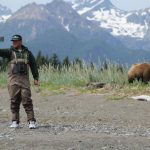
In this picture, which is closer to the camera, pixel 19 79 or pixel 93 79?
pixel 19 79

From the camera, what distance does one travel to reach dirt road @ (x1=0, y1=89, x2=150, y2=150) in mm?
10531

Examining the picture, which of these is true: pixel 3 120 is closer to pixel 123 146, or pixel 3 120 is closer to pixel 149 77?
pixel 123 146

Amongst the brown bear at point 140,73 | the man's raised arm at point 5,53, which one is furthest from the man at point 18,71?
the brown bear at point 140,73

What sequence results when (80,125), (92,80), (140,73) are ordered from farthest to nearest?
(92,80)
(140,73)
(80,125)

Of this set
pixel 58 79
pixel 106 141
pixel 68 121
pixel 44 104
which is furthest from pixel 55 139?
pixel 58 79

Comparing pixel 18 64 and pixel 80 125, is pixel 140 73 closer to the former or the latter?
pixel 80 125

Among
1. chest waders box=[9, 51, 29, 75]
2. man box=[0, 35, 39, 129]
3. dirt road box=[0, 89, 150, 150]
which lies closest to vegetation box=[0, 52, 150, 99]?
dirt road box=[0, 89, 150, 150]

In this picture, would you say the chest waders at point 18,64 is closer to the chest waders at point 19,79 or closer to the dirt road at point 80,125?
the chest waders at point 19,79

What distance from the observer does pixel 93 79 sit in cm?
2419

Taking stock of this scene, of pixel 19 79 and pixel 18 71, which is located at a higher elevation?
pixel 18 71

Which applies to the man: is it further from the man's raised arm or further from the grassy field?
the grassy field

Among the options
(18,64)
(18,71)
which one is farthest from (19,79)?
(18,64)

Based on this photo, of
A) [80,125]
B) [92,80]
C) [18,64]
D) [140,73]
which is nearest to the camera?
[18,64]

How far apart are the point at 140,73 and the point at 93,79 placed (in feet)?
8.14
